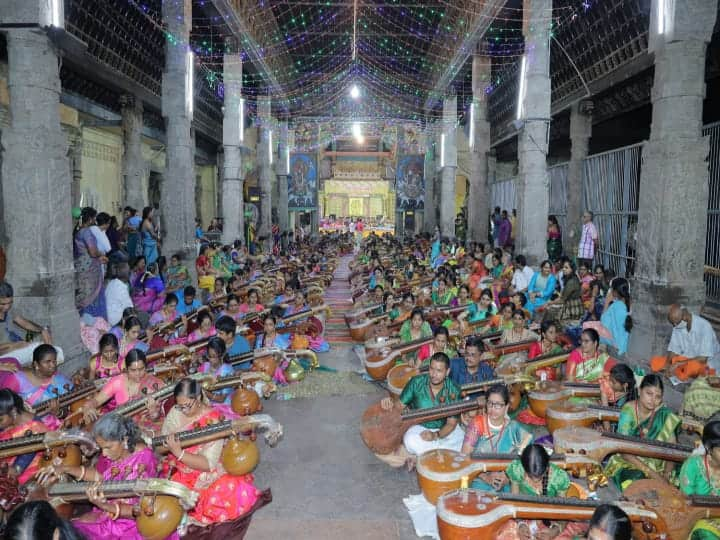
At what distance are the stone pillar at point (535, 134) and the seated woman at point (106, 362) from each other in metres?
7.68

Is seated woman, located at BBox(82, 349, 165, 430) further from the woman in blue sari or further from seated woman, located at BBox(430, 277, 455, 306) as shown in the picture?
seated woman, located at BBox(430, 277, 455, 306)

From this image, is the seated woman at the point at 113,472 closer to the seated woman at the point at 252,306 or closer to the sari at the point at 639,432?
the sari at the point at 639,432

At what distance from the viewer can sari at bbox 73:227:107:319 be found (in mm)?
7246

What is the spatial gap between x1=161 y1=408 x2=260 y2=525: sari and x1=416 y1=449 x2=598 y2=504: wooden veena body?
1275 millimetres

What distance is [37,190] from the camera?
6.23 meters

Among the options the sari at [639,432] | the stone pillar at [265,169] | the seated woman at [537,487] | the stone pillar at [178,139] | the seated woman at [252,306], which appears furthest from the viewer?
the stone pillar at [265,169]

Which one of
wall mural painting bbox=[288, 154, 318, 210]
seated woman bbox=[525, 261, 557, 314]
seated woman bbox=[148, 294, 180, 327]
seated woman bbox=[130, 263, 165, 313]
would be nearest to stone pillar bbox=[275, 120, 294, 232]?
wall mural painting bbox=[288, 154, 318, 210]

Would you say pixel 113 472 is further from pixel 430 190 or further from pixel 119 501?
pixel 430 190

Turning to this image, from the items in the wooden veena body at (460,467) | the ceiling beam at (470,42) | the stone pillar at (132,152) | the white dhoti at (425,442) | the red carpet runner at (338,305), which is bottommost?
the red carpet runner at (338,305)

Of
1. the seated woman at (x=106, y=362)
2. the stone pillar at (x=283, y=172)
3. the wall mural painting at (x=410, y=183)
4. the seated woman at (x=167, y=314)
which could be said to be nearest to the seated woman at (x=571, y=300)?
the seated woman at (x=167, y=314)

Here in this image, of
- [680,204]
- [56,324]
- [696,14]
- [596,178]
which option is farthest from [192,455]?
[596,178]

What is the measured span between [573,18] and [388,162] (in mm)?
25453

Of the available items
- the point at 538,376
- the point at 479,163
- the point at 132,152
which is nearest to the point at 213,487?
the point at 538,376

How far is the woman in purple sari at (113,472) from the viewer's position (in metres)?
3.17
